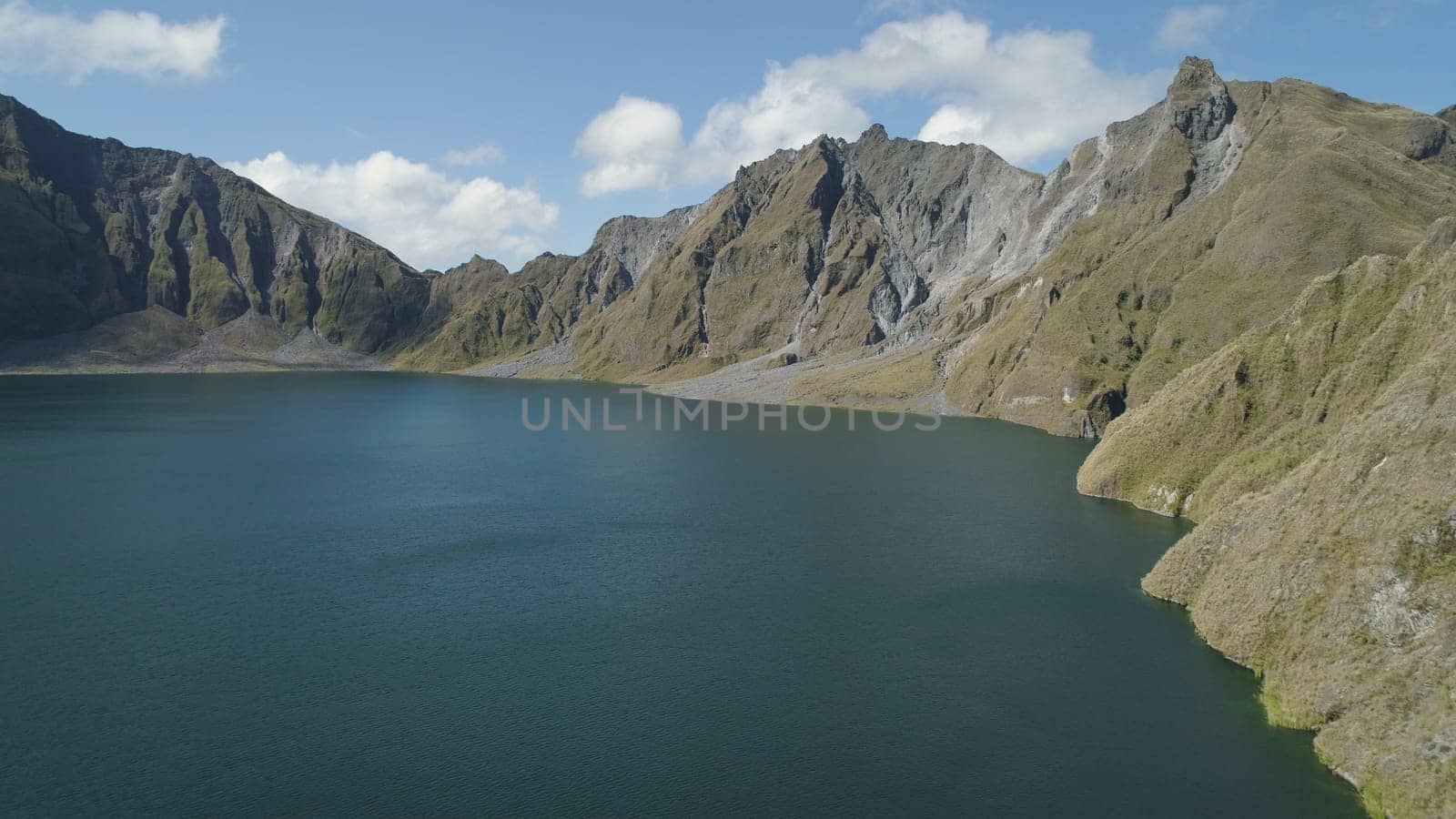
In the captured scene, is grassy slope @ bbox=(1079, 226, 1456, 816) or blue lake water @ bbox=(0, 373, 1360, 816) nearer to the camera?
grassy slope @ bbox=(1079, 226, 1456, 816)

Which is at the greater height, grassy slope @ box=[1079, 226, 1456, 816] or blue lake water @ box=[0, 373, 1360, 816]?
grassy slope @ box=[1079, 226, 1456, 816]

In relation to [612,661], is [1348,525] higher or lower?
higher

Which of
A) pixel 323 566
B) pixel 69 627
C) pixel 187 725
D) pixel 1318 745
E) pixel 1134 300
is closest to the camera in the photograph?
pixel 1318 745

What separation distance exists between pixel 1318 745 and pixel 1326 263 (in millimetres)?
141527

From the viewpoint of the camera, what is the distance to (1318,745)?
4472 centimetres

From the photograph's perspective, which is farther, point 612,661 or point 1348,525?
point 612,661

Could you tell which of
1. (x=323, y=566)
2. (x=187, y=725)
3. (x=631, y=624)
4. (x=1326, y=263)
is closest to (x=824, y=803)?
(x=631, y=624)

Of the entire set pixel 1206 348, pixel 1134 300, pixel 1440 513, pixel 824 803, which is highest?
pixel 1134 300

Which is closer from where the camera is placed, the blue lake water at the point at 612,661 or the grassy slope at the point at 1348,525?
the grassy slope at the point at 1348,525

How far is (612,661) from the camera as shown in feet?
189

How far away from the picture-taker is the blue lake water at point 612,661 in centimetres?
4281

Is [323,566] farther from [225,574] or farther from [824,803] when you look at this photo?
[824,803]

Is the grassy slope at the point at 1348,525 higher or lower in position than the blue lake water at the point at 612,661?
higher

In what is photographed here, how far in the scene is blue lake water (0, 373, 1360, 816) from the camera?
42.8m
